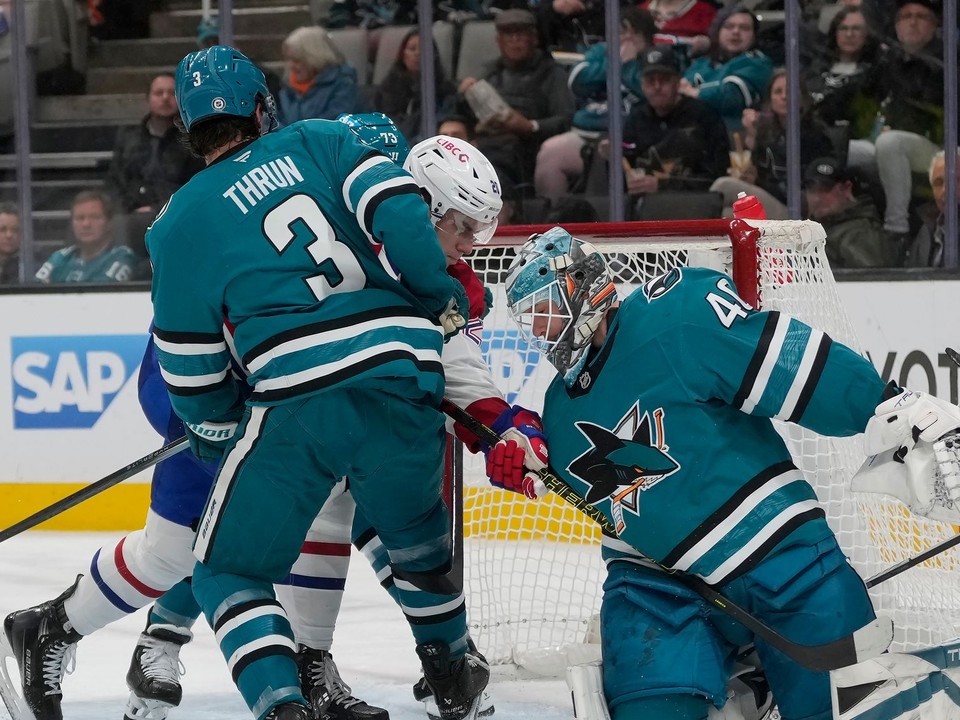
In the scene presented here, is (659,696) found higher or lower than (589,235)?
lower

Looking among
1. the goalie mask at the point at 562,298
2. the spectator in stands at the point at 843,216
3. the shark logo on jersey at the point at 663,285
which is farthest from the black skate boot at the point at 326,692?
the spectator in stands at the point at 843,216

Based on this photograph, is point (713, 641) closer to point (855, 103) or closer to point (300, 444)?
point (300, 444)

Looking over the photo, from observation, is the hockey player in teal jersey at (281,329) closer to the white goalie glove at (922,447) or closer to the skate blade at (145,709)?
the skate blade at (145,709)

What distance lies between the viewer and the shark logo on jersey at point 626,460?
1.94 m

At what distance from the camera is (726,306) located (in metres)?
1.93

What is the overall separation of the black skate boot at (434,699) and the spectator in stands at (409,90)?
249cm

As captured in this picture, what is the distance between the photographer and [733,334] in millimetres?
1903

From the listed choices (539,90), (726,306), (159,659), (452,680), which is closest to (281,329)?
(726,306)

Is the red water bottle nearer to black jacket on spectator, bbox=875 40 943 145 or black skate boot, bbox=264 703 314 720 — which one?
black skate boot, bbox=264 703 314 720

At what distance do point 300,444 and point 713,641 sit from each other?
0.67 m

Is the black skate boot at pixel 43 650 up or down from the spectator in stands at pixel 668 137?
down

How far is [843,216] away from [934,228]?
281 millimetres

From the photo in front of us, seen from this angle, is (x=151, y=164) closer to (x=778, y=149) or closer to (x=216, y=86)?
(x=778, y=149)

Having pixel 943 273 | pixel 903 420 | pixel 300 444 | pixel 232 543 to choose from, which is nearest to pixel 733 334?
pixel 903 420
